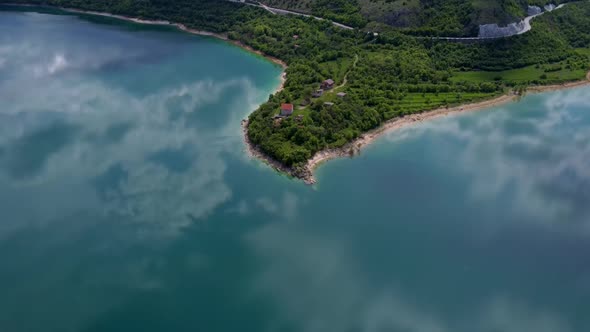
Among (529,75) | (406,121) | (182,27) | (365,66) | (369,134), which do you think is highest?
(529,75)

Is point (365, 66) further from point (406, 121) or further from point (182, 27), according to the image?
point (182, 27)

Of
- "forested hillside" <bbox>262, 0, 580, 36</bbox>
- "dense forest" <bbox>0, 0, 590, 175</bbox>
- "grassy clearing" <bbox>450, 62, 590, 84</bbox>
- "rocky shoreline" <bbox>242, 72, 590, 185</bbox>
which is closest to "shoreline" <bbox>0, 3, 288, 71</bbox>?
"dense forest" <bbox>0, 0, 590, 175</bbox>

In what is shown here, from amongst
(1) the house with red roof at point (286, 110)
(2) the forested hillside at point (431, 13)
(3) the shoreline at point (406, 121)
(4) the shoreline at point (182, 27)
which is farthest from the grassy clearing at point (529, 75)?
(4) the shoreline at point (182, 27)

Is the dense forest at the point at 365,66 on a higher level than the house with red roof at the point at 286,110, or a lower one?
higher

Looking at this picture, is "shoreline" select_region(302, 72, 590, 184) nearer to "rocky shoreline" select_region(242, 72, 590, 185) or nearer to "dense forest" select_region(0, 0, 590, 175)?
"rocky shoreline" select_region(242, 72, 590, 185)

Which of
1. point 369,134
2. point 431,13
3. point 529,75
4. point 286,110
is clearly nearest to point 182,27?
point 286,110

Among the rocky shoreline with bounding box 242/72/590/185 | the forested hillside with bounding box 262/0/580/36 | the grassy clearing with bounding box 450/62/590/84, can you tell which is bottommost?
the rocky shoreline with bounding box 242/72/590/185

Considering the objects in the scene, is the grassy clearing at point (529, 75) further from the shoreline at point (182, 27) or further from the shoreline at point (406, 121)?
the shoreline at point (182, 27)

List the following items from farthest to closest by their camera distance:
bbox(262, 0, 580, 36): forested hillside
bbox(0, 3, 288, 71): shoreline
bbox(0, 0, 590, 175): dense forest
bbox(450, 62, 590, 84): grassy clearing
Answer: bbox(0, 3, 288, 71): shoreline
bbox(262, 0, 580, 36): forested hillside
bbox(450, 62, 590, 84): grassy clearing
bbox(0, 0, 590, 175): dense forest

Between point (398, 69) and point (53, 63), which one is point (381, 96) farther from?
point (53, 63)
